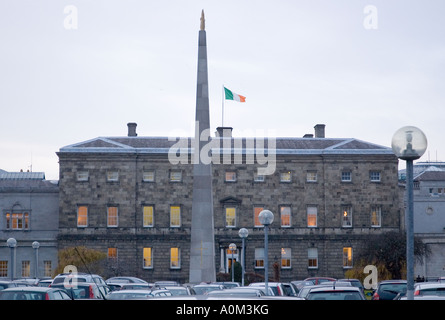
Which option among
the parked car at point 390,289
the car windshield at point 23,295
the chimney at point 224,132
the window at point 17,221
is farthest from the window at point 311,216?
the car windshield at point 23,295

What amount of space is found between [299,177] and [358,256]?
32.2 ft

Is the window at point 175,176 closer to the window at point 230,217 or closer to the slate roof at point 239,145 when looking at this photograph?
the slate roof at point 239,145

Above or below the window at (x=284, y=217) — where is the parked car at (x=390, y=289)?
below

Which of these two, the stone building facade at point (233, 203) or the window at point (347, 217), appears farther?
the window at point (347, 217)

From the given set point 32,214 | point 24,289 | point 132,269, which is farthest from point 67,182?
point 24,289

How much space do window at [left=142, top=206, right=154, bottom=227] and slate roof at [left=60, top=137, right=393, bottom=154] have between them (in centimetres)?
550

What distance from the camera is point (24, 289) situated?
18.2 m

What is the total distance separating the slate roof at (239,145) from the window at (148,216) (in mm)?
5505

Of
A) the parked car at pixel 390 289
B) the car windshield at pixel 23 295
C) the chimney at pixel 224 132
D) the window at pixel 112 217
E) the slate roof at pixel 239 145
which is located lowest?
the parked car at pixel 390 289

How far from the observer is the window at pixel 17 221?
76.4m

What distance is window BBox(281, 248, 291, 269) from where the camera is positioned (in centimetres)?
7469

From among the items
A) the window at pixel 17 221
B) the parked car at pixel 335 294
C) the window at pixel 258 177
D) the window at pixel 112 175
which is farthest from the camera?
the window at pixel 17 221

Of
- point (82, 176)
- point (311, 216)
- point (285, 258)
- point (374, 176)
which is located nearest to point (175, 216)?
point (82, 176)
